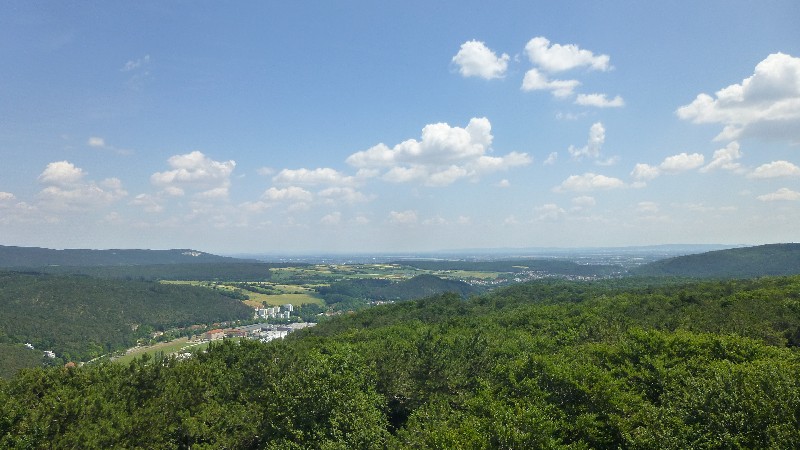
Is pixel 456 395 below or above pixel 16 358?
above

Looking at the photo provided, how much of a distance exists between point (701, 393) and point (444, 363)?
30455mm

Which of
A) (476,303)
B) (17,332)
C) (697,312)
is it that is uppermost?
(697,312)

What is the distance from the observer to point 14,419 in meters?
33.9

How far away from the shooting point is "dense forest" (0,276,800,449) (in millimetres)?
27656

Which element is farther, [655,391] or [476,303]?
[476,303]

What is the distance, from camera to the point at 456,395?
50.6 metres

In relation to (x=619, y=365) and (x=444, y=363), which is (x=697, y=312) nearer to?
(x=619, y=365)

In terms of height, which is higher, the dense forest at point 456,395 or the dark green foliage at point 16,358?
the dense forest at point 456,395

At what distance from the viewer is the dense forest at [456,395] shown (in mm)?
A: 27656

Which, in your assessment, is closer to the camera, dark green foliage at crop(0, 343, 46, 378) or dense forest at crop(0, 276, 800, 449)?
dense forest at crop(0, 276, 800, 449)

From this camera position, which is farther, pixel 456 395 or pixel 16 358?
pixel 16 358

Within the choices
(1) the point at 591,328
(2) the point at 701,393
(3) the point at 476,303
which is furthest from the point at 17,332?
(2) the point at 701,393

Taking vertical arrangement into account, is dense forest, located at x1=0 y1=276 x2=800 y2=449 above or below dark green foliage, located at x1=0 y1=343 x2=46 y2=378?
above

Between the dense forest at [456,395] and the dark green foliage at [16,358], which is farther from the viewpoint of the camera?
the dark green foliage at [16,358]
